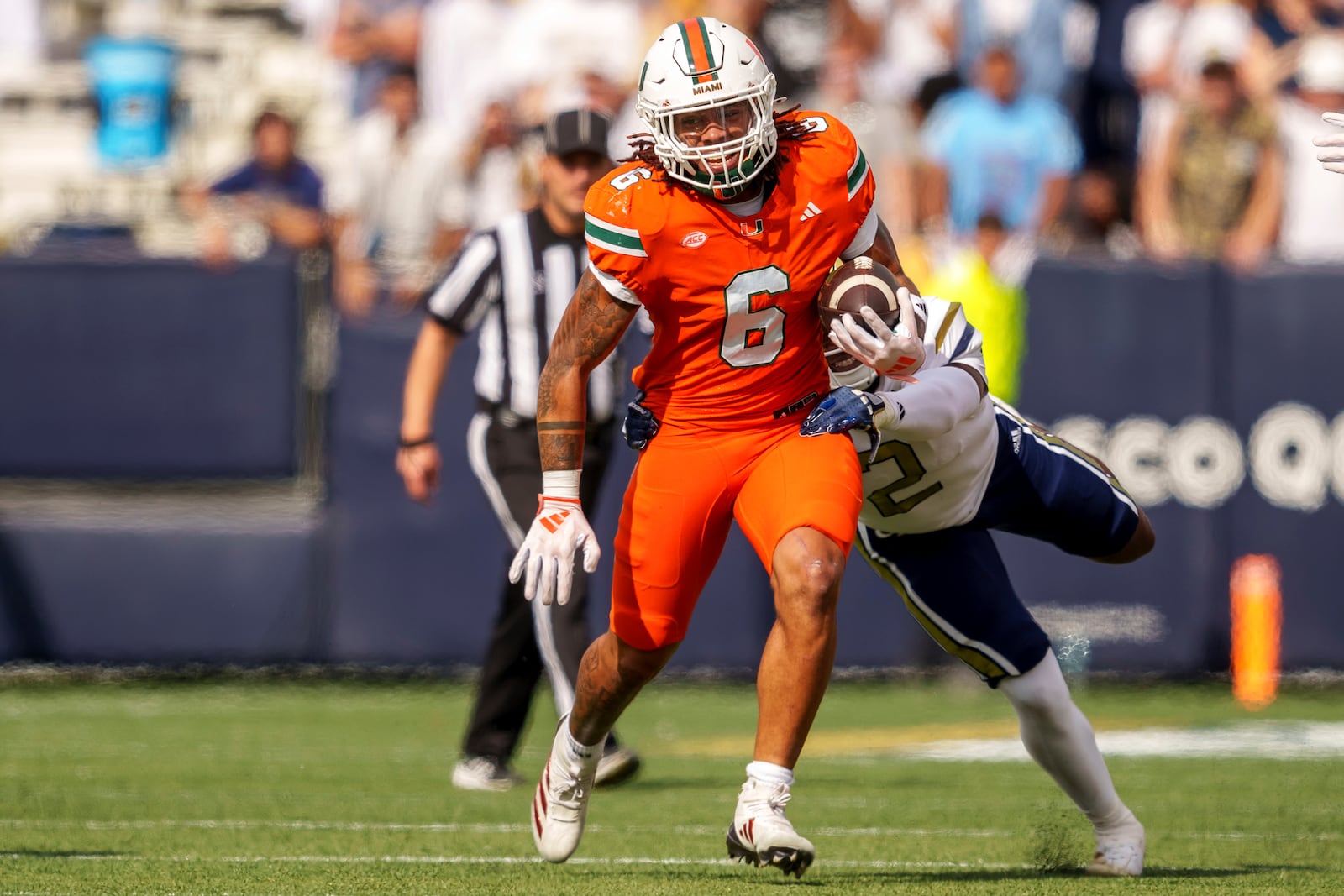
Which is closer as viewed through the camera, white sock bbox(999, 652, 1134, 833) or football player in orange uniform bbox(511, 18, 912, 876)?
football player in orange uniform bbox(511, 18, 912, 876)

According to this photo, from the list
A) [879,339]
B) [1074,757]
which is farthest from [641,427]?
[1074,757]

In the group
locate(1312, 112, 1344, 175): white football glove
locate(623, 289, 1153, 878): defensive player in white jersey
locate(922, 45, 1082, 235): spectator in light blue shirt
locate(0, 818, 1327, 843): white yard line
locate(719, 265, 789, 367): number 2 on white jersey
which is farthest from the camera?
locate(922, 45, 1082, 235): spectator in light blue shirt

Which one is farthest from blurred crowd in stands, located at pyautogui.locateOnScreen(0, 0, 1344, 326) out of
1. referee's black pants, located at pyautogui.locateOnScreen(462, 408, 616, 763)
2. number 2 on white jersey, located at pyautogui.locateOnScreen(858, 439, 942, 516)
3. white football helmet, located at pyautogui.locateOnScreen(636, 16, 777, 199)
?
white football helmet, located at pyautogui.locateOnScreen(636, 16, 777, 199)

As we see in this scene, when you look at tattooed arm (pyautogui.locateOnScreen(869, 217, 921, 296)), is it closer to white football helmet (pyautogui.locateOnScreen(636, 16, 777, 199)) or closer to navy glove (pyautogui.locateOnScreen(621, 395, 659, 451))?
white football helmet (pyautogui.locateOnScreen(636, 16, 777, 199))

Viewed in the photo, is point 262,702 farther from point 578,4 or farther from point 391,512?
point 578,4

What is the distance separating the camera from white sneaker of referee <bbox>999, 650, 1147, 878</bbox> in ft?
15.6

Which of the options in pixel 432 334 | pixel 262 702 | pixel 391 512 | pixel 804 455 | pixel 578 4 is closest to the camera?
pixel 804 455

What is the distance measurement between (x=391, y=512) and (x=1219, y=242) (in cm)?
444

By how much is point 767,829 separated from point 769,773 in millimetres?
150

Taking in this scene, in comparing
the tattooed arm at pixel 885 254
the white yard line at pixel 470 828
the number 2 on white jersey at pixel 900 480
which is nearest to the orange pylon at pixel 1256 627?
the white yard line at pixel 470 828

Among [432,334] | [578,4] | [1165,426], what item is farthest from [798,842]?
[578,4]

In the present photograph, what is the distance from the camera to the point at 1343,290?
996cm

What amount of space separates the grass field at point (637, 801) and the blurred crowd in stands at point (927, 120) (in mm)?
2207

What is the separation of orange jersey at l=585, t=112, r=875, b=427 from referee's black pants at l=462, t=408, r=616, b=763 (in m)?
1.86
